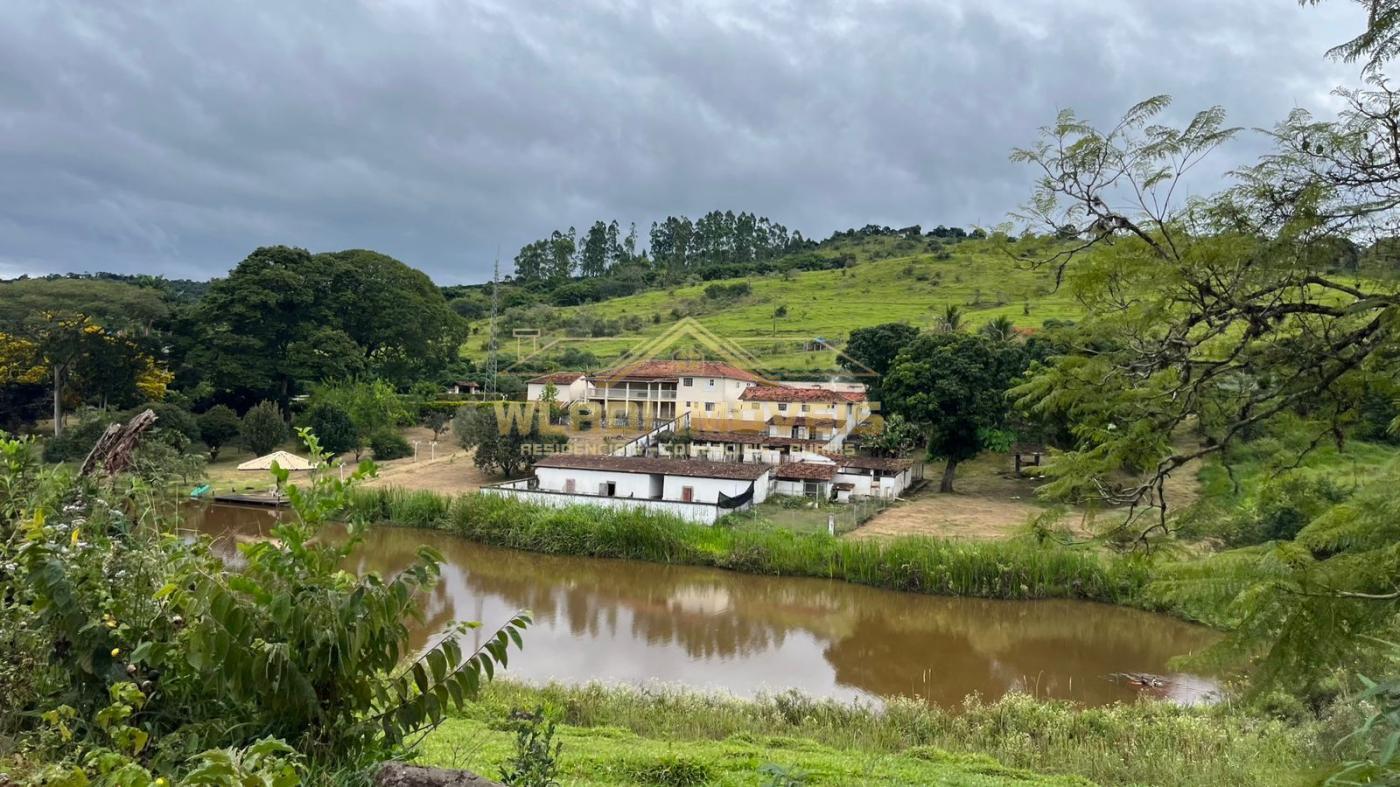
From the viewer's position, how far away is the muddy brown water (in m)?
10.8

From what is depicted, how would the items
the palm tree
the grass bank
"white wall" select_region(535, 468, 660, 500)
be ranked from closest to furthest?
the grass bank, "white wall" select_region(535, 468, 660, 500), the palm tree

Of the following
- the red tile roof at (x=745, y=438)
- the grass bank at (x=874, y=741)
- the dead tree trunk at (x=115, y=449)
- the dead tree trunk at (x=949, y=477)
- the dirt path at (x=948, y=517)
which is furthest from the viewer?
the red tile roof at (x=745, y=438)

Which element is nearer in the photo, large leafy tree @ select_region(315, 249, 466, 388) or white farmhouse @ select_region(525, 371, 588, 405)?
white farmhouse @ select_region(525, 371, 588, 405)

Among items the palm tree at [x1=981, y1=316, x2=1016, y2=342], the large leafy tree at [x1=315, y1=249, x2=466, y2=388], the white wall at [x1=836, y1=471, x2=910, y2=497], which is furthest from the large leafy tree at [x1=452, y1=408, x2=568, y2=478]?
the palm tree at [x1=981, y1=316, x2=1016, y2=342]

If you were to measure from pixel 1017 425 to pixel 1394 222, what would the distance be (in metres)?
22.0

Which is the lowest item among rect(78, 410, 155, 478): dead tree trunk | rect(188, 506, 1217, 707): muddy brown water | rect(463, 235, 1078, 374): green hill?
rect(188, 506, 1217, 707): muddy brown water

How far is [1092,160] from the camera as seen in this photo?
4516 millimetres

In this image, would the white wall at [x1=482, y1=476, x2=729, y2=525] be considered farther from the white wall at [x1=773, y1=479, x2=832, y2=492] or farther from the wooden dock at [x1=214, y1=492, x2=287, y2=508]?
the wooden dock at [x1=214, y1=492, x2=287, y2=508]

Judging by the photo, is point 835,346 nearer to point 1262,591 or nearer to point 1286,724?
point 1286,724

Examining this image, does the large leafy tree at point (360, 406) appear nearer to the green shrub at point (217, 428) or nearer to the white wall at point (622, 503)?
the green shrub at point (217, 428)

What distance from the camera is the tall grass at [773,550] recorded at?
48.3ft

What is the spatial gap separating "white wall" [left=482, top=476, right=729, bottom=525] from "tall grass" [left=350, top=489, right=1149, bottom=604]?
27.9 inches

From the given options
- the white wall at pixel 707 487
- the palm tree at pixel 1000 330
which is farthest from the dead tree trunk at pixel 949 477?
the palm tree at pixel 1000 330

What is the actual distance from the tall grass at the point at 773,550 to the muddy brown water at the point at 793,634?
0.31m
